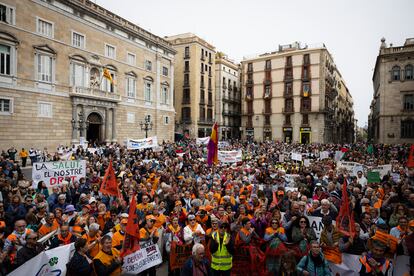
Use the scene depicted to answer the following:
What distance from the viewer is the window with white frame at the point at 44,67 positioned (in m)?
21.5

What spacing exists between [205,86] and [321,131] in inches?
835

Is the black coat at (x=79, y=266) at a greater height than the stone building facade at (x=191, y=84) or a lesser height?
lesser

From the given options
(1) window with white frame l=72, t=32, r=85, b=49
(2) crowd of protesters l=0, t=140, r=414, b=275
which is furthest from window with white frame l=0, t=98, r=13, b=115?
(2) crowd of protesters l=0, t=140, r=414, b=275

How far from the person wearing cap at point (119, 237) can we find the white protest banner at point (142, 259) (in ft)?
1.32

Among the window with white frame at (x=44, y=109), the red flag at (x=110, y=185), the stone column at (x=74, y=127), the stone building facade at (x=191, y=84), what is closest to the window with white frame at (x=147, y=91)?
the stone column at (x=74, y=127)

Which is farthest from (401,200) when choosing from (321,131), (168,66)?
(321,131)

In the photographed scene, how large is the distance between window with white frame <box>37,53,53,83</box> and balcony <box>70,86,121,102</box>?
220 centimetres

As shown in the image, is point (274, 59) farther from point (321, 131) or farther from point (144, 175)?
point (144, 175)

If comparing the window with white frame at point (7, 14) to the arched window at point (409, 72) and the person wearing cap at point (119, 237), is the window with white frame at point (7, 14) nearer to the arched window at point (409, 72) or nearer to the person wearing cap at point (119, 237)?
the person wearing cap at point (119, 237)

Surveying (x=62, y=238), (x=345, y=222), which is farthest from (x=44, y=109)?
(x=345, y=222)

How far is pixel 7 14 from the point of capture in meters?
19.2

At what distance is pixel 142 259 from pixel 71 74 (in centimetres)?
2336

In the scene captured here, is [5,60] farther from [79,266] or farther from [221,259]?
[221,259]

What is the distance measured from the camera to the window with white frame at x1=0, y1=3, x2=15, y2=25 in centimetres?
1900
